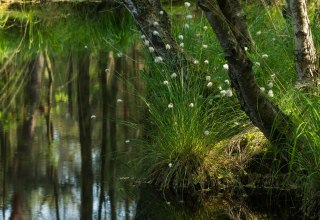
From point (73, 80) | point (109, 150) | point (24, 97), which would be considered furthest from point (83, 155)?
point (73, 80)

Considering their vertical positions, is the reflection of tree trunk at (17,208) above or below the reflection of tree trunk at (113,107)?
below

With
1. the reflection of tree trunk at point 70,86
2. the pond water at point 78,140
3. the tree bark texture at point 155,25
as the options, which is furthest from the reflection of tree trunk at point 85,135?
the tree bark texture at point 155,25

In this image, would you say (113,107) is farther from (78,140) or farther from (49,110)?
(78,140)

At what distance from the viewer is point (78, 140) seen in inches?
310

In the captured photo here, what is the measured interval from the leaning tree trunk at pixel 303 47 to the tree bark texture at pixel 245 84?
0.96 m

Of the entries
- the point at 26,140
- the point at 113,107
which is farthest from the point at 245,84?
the point at 113,107

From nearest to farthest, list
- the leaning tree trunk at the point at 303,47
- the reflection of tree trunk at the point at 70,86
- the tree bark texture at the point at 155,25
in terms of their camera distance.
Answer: the leaning tree trunk at the point at 303,47
the tree bark texture at the point at 155,25
the reflection of tree trunk at the point at 70,86

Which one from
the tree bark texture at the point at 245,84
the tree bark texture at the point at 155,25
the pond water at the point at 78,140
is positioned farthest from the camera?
the tree bark texture at the point at 155,25

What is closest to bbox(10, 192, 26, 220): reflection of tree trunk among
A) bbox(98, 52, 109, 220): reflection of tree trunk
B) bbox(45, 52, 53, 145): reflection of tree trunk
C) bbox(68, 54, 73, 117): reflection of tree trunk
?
bbox(98, 52, 109, 220): reflection of tree trunk

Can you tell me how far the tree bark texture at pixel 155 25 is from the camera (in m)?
6.73

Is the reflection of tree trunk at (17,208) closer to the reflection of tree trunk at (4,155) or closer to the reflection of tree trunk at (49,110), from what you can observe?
the reflection of tree trunk at (4,155)

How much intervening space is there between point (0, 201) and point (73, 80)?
706 centimetres

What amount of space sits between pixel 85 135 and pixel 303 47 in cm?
324

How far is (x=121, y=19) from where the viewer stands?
18.5m
